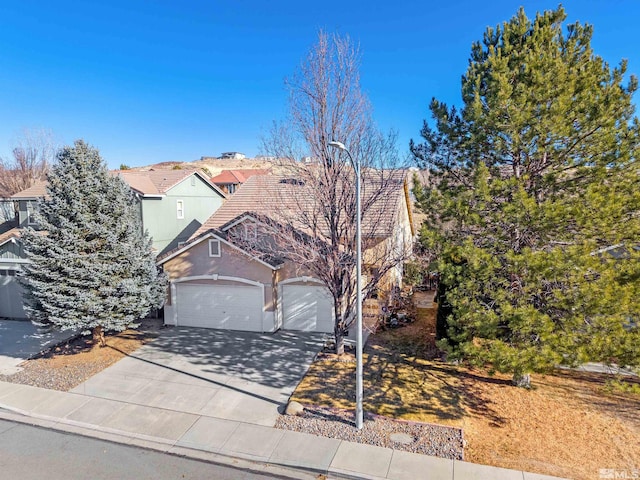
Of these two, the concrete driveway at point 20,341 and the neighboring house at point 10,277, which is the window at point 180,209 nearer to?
the neighboring house at point 10,277

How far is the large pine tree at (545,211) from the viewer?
8.47 m

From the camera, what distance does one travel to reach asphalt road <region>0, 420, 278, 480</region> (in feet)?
25.8

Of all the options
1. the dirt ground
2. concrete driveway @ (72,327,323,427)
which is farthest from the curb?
the dirt ground

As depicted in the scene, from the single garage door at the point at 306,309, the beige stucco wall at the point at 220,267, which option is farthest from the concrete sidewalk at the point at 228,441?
the single garage door at the point at 306,309

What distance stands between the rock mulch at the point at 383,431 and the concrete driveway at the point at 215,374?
93 centimetres

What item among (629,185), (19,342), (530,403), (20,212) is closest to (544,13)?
(629,185)

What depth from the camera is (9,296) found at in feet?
58.9

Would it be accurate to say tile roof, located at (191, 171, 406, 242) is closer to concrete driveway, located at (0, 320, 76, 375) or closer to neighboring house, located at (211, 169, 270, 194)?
concrete driveway, located at (0, 320, 76, 375)

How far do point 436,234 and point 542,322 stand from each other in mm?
3269

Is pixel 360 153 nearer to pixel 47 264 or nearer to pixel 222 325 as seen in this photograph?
pixel 222 325

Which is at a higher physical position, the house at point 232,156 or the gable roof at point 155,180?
the house at point 232,156

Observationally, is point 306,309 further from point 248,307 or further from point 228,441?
point 228,441

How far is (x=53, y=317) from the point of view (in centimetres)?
1274

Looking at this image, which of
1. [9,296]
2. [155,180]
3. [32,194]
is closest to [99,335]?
[9,296]
